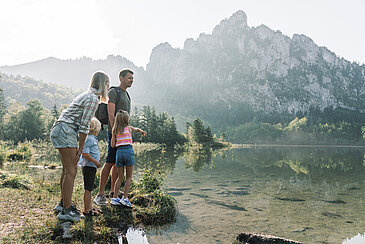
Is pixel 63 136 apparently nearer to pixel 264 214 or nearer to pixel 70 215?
pixel 70 215

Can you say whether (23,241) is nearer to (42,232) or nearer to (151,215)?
(42,232)

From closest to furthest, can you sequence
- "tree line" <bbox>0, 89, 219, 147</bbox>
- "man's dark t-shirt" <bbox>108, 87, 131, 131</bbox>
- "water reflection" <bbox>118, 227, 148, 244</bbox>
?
"water reflection" <bbox>118, 227, 148, 244</bbox>, "man's dark t-shirt" <bbox>108, 87, 131, 131</bbox>, "tree line" <bbox>0, 89, 219, 147</bbox>

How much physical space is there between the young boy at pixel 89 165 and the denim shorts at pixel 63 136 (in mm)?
486

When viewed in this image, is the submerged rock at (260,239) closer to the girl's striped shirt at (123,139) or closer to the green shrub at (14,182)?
the girl's striped shirt at (123,139)

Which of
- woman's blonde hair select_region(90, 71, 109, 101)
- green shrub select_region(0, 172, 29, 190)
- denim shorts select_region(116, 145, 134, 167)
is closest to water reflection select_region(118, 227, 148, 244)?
denim shorts select_region(116, 145, 134, 167)

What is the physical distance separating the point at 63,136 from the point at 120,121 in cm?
133

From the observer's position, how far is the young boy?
450cm

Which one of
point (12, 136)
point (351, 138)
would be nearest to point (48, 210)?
point (12, 136)

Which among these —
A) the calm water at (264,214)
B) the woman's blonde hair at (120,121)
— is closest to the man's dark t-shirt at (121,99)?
the woman's blonde hair at (120,121)

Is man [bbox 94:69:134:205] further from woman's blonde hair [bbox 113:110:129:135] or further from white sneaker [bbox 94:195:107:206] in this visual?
woman's blonde hair [bbox 113:110:129:135]

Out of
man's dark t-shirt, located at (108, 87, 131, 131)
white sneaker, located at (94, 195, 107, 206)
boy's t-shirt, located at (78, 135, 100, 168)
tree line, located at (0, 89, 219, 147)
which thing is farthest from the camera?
tree line, located at (0, 89, 219, 147)

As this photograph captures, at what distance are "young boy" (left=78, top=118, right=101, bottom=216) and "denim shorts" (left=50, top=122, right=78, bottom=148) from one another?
49 cm

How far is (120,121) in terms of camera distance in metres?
5.15

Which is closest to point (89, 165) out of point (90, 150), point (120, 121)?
point (90, 150)
